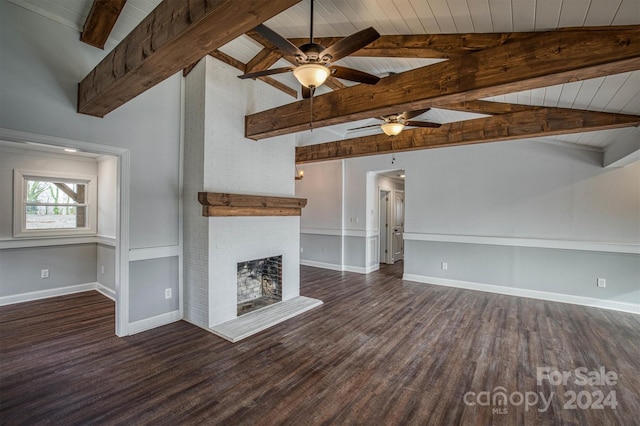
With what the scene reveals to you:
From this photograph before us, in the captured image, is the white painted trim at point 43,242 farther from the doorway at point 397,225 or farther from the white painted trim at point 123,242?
the doorway at point 397,225

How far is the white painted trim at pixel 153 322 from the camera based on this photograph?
10.9 feet

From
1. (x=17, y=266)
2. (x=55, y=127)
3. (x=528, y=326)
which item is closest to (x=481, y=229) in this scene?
(x=528, y=326)

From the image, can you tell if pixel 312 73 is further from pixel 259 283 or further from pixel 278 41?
pixel 259 283

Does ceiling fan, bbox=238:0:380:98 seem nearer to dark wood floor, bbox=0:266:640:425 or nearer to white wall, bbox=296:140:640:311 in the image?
dark wood floor, bbox=0:266:640:425

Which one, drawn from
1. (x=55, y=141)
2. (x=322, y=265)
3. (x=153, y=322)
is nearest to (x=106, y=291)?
(x=153, y=322)

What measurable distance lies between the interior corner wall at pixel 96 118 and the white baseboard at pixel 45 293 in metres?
2.55

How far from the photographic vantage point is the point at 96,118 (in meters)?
3.02

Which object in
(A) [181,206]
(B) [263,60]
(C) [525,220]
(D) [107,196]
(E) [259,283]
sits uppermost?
(B) [263,60]

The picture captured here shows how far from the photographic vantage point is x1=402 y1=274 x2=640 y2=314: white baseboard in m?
4.30

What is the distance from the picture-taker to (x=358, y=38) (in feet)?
6.08

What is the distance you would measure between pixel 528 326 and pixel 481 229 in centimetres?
204

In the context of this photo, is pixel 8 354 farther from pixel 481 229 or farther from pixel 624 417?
pixel 481 229

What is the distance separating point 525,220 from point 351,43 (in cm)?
474

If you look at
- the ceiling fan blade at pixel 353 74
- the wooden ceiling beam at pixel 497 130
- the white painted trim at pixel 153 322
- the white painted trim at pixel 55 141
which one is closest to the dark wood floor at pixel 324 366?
the white painted trim at pixel 153 322
